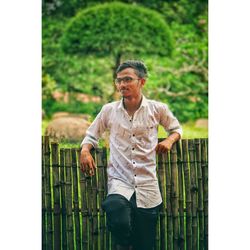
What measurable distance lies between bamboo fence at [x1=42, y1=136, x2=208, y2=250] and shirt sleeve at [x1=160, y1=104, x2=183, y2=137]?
88mm

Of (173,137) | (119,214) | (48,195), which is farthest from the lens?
(48,195)

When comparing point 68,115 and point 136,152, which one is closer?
point 136,152

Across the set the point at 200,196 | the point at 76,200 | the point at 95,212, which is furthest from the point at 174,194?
the point at 76,200

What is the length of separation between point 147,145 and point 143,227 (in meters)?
0.52

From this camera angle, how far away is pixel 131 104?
3.59 meters

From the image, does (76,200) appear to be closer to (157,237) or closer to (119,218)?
(119,218)

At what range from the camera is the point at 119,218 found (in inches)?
136

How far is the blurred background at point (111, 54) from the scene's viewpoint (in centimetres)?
368

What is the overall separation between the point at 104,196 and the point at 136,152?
355 millimetres

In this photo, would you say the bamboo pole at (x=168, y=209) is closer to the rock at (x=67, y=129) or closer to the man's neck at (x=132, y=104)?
the man's neck at (x=132, y=104)

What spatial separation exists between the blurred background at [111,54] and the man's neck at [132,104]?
0.10 m

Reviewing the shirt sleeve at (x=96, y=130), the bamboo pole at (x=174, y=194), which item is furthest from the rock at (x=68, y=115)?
the bamboo pole at (x=174, y=194)

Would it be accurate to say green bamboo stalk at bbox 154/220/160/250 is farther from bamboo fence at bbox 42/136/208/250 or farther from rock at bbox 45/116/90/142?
rock at bbox 45/116/90/142

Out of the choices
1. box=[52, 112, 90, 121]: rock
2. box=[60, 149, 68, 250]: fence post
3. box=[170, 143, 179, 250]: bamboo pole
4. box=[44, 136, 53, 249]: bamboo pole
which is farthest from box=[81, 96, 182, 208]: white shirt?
box=[44, 136, 53, 249]: bamboo pole
